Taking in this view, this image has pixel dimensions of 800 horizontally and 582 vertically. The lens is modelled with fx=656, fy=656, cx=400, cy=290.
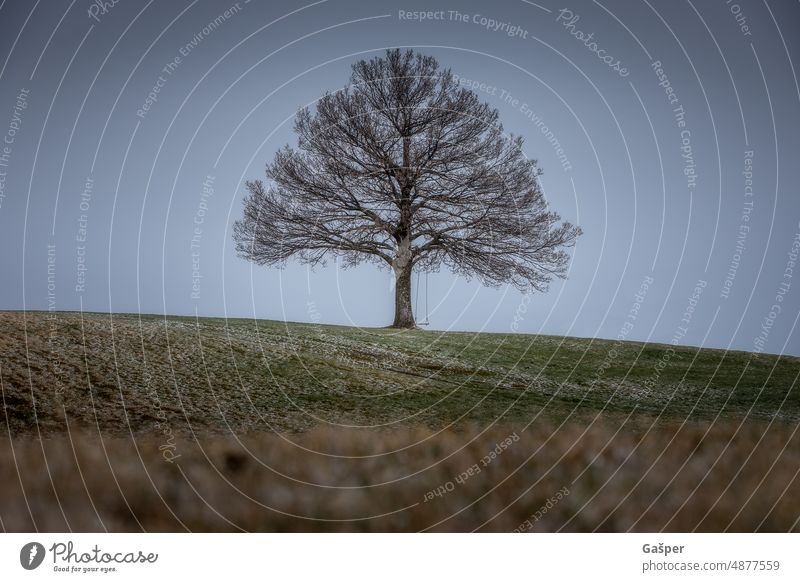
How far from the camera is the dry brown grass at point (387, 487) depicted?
10.2ft

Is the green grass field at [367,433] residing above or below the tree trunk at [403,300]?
below

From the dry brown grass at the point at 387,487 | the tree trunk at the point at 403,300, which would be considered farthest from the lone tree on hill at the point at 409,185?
the dry brown grass at the point at 387,487

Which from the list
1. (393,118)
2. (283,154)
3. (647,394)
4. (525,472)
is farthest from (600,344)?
(525,472)

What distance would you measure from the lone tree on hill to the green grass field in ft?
11.2

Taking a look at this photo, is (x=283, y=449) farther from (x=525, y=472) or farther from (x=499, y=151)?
(x=499, y=151)

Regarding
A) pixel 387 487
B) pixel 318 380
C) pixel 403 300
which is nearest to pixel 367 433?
pixel 387 487

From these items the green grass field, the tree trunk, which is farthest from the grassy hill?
the tree trunk

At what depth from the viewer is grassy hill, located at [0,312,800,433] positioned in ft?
22.0

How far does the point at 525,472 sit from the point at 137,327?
23.7 feet

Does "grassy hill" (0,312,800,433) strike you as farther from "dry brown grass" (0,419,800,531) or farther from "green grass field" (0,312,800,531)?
"dry brown grass" (0,419,800,531)

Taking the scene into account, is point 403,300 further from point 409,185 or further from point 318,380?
point 318,380

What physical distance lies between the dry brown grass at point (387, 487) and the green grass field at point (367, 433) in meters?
0.01

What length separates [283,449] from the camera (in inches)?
157

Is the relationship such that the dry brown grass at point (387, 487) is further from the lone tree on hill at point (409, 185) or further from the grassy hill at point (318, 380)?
the lone tree on hill at point (409, 185)
